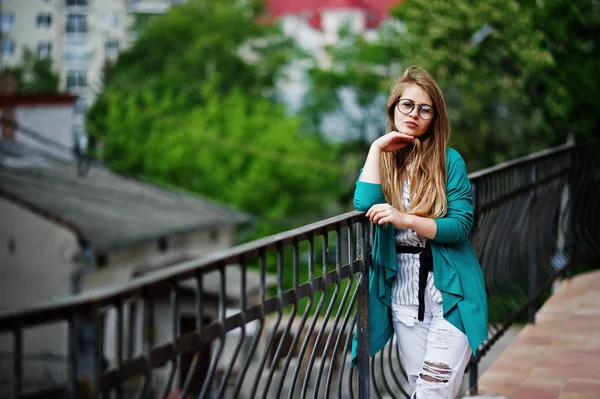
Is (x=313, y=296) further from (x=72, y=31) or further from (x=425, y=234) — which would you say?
(x=72, y=31)

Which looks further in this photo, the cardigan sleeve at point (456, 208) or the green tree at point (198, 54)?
the green tree at point (198, 54)

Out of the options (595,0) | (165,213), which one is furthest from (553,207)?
(165,213)

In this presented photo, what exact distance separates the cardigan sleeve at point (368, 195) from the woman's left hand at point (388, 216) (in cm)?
7

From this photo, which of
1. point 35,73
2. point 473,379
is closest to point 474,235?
point 473,379

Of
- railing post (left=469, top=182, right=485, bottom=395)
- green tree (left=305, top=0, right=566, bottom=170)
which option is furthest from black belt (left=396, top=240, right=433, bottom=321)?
green tree (left=305, top=0, right=566, bottom=170)

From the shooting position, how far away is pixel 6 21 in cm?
7100

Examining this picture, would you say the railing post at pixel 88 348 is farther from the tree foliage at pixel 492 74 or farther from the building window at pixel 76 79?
the building window at pixel 76 79

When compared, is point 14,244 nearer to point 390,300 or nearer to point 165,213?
point 165,213

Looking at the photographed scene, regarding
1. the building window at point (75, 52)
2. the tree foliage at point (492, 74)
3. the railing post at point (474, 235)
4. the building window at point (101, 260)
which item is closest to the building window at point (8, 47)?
the building window at point (75, 52)

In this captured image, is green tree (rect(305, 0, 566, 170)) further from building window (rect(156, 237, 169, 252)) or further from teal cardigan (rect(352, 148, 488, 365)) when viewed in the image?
teal cardigan (rect(352, 148, 488, 365))

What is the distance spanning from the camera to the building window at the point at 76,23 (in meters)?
73.1

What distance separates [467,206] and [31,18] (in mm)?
73142

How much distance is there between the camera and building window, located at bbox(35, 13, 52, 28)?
235 feet

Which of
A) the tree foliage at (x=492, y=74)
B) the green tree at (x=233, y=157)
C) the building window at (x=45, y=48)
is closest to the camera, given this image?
the tree foliage at (x=492, y=74)
